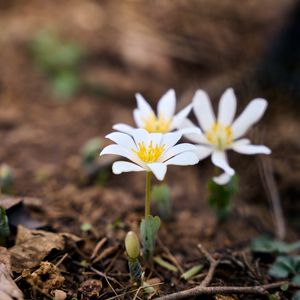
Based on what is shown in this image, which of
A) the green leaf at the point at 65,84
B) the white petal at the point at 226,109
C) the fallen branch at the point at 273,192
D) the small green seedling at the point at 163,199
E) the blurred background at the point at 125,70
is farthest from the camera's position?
the green leaf at the point at 65,84

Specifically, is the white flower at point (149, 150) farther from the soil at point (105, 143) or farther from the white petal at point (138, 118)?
the soil at point (105, 143)

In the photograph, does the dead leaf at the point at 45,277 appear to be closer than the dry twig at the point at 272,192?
Yes

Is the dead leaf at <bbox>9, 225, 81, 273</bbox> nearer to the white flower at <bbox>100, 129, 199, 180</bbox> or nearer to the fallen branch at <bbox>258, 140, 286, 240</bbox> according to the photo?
the white flower at <bbox>100, 129, 199, 180</bbox>

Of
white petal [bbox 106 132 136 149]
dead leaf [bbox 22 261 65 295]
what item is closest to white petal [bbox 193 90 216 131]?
white petal [bbox 106 132 136 149]

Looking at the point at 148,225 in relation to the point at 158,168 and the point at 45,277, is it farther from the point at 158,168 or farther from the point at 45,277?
the point at 45,277

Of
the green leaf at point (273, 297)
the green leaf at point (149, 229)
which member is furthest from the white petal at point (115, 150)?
the green leaf at point (273, 297)

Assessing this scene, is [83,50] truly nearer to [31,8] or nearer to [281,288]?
[31,8]
